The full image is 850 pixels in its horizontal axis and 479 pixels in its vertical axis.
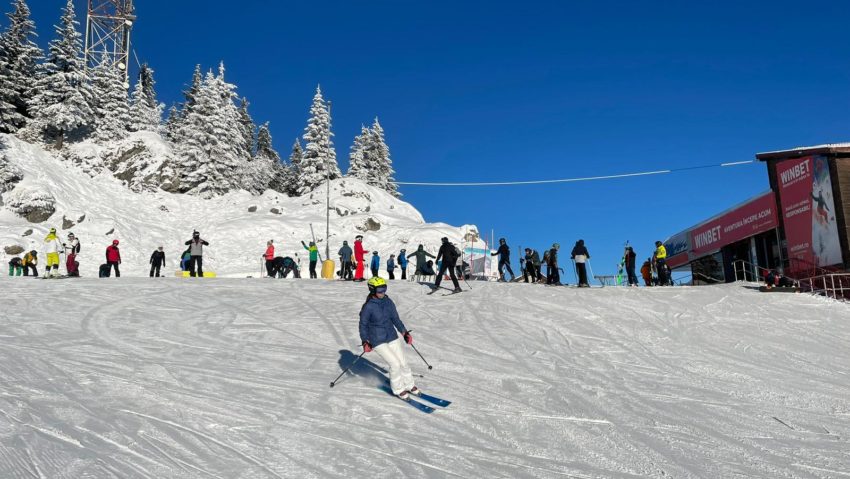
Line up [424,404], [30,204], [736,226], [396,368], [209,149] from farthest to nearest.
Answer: [209,149]
[30,204]
[736,226]
[396,368]
[424,404]

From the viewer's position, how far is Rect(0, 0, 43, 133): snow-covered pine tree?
4944 centimetres

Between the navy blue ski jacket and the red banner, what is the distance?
2137cm

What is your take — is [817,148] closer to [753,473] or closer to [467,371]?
[467,371]

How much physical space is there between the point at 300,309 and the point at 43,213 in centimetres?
3436

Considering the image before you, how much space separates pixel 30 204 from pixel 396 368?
4166 centimetres

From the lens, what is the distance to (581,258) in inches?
758

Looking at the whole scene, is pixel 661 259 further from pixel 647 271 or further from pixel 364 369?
pixel 364 369

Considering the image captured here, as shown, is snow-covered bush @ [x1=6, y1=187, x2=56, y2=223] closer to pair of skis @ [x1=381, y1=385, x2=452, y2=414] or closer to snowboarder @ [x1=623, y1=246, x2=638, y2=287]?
snowboarder @ [x1=623, y1=246, x2=638, y2=287]

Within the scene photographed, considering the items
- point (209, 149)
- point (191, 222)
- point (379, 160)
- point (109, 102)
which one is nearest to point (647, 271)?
point (191, 222)

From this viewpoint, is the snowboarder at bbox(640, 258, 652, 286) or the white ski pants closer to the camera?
the white ski pants

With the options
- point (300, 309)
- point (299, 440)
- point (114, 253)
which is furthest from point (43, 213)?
point (299, 440)

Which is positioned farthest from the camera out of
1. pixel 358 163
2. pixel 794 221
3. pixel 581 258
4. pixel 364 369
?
pixel 358 163

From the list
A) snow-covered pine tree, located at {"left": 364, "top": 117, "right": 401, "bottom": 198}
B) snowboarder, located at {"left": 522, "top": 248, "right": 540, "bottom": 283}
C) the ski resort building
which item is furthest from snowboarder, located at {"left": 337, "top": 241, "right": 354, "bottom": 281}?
snow-covered pine tree, located at {"left": 364, "top": 117, "right": 401, "bottom": 198}

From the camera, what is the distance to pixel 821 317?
46.7 ft
